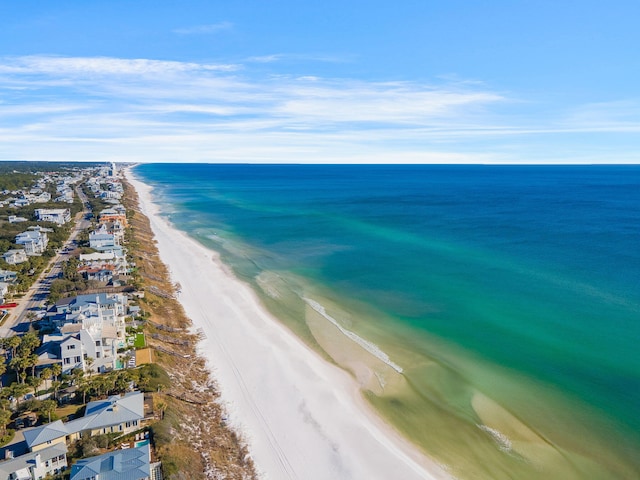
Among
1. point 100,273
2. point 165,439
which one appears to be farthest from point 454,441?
point 100,273

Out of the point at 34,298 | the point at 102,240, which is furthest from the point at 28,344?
the point at 102,240

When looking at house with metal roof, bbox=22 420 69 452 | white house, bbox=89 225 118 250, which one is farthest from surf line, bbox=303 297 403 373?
white house, bbox=89 225 118 250

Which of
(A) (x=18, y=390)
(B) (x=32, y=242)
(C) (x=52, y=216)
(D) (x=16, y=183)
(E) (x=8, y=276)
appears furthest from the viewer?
(D) (x=16, y=183)

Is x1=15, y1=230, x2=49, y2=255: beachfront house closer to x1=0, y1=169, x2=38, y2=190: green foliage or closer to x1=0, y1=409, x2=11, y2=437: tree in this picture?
x1=0, y1=409, x2=11, y2=437: tree

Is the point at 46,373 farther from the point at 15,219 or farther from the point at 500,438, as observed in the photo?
the point at 15,219

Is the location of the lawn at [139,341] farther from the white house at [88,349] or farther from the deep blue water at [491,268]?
the deep blue water at [491,268]

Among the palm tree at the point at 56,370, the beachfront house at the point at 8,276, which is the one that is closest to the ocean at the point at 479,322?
the palm tree at the point at 56,370
